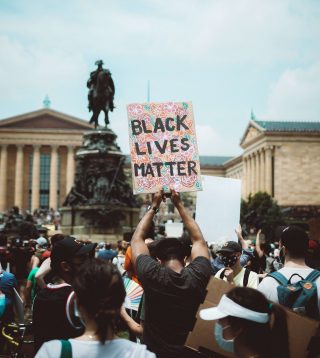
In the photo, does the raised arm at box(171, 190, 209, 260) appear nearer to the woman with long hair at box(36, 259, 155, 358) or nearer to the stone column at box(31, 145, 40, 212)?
the woman with long hair at box(36, 259, 155, 358)

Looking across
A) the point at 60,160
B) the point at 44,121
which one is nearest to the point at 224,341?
the point at 44,121

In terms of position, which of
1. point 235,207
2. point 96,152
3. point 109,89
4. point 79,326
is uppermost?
point 109,89

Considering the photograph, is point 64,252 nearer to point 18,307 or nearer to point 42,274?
point 42,274

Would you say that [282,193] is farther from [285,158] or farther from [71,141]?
[71,141]

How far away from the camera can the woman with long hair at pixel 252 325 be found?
3.25 metres

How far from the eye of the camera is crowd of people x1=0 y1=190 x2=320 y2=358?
3.30 meters

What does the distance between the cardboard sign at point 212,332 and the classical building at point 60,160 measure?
92423 mm

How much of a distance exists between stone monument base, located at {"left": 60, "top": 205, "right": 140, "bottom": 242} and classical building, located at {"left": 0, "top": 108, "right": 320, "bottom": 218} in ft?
229

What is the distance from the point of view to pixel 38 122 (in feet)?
324

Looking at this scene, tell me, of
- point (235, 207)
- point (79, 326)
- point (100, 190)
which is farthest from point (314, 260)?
point (100, 190)

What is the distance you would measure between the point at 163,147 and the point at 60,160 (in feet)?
316

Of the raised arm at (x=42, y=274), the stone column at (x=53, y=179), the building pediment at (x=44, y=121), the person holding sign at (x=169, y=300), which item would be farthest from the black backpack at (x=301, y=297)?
the stone column at (x=53, y=179)

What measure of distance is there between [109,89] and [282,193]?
7243 centimetres

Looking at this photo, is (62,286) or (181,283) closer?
(181,283)
